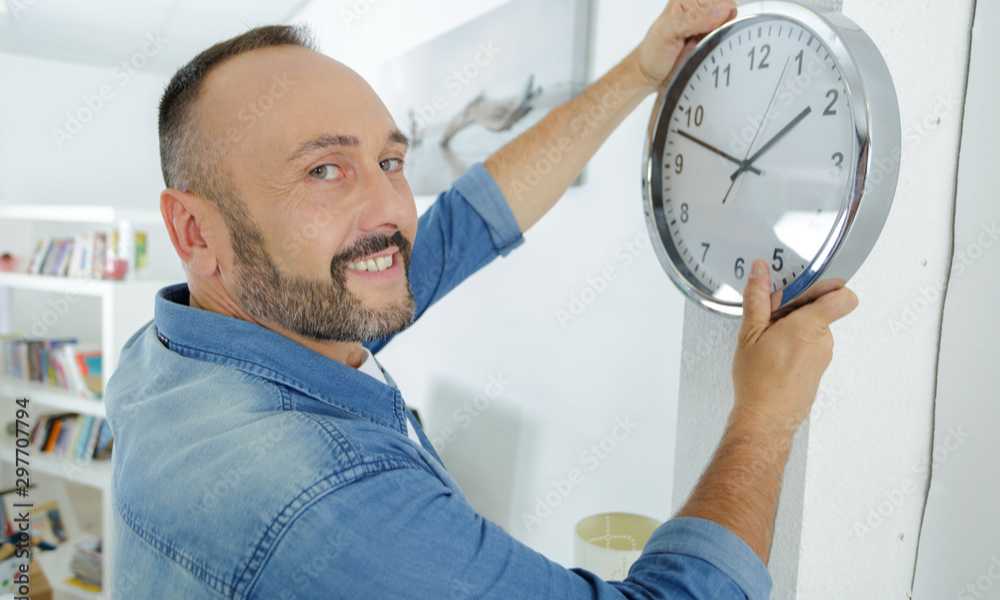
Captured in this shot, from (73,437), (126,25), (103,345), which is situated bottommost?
(73,437)

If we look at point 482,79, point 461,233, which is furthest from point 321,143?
point 482,79

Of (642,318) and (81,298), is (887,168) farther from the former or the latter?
(81,298)

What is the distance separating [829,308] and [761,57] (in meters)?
0.28

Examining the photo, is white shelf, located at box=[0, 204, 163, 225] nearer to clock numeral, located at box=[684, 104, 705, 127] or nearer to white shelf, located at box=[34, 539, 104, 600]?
white shelf, located at box=[34, 539, 104, 600]

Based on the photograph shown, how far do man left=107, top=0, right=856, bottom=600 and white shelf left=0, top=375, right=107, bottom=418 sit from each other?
8.21ft

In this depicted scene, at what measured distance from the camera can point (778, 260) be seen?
0.68m

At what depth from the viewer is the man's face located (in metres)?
0.76

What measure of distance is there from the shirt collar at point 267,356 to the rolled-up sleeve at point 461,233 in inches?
14.2

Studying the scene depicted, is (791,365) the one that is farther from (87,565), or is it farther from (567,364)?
(87,565)

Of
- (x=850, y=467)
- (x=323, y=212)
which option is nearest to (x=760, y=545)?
(x=850, y=467)

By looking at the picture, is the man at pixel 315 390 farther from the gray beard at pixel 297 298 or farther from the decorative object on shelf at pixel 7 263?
the decorative object on shelf at pixel 7 263

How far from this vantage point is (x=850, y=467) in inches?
28.7

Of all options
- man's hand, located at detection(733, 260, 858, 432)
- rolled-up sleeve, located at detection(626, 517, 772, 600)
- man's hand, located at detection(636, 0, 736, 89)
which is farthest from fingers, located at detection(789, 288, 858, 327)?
man's hand, located at detection(636, 0, 736, 89)

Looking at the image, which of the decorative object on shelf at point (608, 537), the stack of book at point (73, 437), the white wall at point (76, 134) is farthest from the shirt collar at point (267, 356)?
the white wall at point (76, 134)
